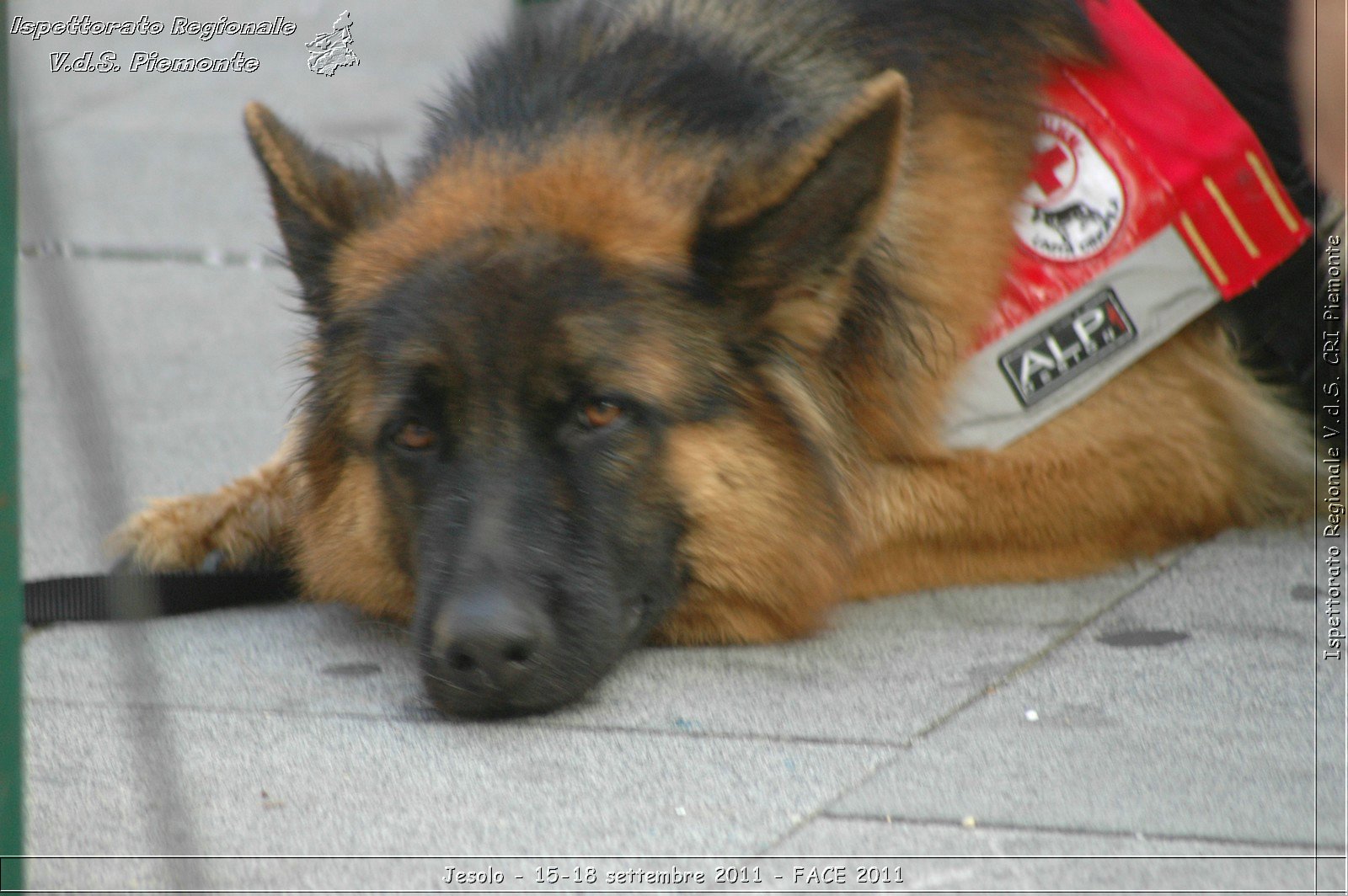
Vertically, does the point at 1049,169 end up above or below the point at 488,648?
above

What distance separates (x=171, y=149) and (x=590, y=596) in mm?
6500

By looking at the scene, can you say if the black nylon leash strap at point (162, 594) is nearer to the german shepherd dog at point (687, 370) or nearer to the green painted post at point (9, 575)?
the german shepherd dog at point (687, 370)

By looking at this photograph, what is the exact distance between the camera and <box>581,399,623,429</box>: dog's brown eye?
9.62ft

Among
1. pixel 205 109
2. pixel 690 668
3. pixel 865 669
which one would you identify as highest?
pixel 865 669

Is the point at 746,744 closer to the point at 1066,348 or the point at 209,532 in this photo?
the point at 1066,348

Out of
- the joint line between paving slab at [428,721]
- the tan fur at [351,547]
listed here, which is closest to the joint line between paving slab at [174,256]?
the tan fur at [351,547]

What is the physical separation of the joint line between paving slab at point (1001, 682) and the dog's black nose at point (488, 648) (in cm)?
62

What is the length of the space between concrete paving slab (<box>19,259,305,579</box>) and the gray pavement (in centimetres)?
6

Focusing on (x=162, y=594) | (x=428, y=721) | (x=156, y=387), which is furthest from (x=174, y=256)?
(x=428, y=721)

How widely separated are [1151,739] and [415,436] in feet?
4.98

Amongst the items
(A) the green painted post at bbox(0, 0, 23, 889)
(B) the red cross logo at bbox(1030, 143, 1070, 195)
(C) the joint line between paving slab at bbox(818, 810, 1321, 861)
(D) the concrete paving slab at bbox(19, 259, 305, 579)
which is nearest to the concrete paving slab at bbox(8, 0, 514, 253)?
(D) the concrete paving slab at bbox(19, 259, 305, 579)

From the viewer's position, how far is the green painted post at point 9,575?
179 centimetres

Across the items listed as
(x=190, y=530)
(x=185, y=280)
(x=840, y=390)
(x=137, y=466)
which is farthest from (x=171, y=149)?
(x=840, y=390)

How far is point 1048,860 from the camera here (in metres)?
2.20
